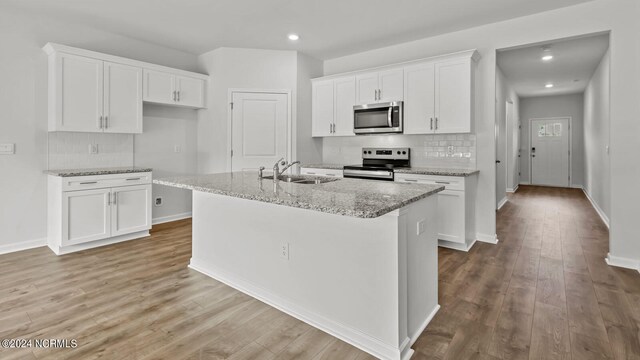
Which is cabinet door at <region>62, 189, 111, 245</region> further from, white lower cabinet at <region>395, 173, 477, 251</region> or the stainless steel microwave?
white lower cabinet at <region>395, 173, 477, 251</region>

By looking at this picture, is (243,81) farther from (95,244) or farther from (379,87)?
(95,244)

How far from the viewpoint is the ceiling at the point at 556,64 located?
4566mm

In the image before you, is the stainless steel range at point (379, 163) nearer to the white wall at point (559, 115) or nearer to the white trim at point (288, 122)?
the white trim at point (288, 122)

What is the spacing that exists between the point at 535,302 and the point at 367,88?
125 inches

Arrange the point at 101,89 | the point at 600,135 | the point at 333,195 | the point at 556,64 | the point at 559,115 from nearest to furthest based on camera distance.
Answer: the point at 333,195 < the point at 101,89 < the point at 600,135 < the point at 556,64 < the point at 559,115

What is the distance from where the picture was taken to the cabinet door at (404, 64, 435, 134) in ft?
13.1

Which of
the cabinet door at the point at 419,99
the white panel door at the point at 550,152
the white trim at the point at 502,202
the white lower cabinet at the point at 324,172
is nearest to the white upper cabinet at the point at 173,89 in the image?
the white lower cabinet at the point at 324,172

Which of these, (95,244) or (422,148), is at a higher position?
Answer: (422,148)

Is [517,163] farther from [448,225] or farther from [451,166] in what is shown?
[448,225]

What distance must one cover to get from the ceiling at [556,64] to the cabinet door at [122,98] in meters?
4.67

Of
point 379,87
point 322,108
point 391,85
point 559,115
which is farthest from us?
point 559,115

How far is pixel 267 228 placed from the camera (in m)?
2.35

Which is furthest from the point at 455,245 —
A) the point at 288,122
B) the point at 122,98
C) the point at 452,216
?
the point at 122,98

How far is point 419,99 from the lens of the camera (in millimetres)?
4094
